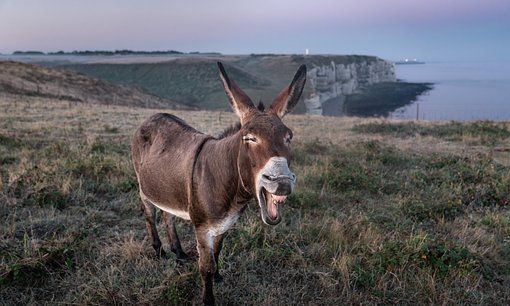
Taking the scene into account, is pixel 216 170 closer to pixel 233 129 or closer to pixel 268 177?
pixel 233 129

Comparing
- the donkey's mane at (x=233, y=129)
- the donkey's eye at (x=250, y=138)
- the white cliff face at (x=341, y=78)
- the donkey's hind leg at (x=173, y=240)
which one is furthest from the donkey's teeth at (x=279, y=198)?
the white cliff face at (x=341, y=78)

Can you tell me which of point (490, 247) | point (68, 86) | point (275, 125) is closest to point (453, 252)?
point (490, 247)

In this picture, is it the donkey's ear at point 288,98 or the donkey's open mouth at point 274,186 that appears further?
the donkey's ear at point 288,98

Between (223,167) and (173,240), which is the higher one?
(223,167)

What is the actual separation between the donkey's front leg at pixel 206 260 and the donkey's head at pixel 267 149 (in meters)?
0.88

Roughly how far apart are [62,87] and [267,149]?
43133 mm

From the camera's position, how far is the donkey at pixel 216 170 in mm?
2875

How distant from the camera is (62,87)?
1582 inches

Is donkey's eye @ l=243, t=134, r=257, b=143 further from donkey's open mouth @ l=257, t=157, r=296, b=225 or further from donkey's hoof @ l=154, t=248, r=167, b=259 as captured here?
donkey's hoof @ l=154, t=248, r=167, b=259

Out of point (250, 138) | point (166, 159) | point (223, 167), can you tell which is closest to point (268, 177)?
point (250, 138)

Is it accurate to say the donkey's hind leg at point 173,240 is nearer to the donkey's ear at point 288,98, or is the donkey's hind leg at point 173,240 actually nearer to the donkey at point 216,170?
the donkey at point 216,170

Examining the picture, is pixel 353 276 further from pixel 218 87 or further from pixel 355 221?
pixel 218 87

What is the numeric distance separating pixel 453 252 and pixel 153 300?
3.72m

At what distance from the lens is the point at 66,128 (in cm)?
1330
